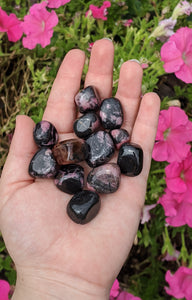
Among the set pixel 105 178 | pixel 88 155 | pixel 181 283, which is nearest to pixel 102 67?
pixel 88 155

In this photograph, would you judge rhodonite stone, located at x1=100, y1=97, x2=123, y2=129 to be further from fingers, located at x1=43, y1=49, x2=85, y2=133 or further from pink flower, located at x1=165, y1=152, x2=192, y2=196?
pink flower, located at x1=165, y1=152, x2=192, y2=196

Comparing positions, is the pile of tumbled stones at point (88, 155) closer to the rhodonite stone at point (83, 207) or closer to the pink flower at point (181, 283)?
the rhodonite stone at point (83, 207)

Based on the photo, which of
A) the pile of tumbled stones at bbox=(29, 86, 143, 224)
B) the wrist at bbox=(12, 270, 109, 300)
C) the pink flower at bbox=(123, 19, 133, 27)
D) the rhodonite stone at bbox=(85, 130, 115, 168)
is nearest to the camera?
the wrist at bbox=(12, 270, 109, 300)

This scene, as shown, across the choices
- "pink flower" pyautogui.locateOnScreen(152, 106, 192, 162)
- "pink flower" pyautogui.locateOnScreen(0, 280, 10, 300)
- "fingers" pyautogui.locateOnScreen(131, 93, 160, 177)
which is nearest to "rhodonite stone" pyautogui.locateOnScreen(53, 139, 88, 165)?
"fingers" pyautogui.locateOnScreen(131, 93, 160, 177)

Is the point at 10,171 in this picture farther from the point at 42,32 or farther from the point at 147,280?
the point at 147,280

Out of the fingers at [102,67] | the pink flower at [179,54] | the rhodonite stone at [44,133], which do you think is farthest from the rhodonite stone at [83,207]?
the pink flower at [179,54]

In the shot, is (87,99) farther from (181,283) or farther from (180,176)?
(181,283)
